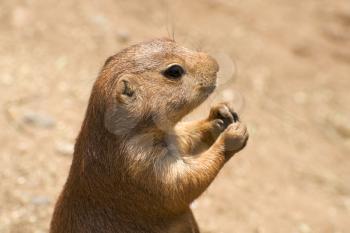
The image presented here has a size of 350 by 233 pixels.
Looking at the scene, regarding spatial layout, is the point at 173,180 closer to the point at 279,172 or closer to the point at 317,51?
the point at 279,172

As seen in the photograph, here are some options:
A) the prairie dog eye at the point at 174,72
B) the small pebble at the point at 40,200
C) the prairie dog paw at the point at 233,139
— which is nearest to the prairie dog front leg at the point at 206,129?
the prairie dog paw at the point at 233,139

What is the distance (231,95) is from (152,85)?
3689mm

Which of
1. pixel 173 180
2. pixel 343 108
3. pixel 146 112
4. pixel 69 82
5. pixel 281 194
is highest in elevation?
pixel 146 112

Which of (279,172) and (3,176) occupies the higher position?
(3,176)

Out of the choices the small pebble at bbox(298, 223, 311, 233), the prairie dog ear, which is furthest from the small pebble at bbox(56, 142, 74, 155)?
the prairie dog ear

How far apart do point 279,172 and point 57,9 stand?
121 inches

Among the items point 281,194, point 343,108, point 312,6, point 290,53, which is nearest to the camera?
point 281,194

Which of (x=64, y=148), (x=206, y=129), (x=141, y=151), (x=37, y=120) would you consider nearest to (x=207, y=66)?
(x=206, y=129)

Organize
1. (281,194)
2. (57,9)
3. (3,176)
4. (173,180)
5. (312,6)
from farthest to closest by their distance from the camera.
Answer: (312,6)
(57,9)
(281,194)
(3,176)
(173,180)

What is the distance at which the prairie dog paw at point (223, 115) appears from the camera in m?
4.18

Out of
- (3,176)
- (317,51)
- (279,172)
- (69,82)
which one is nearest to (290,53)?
(317,51)

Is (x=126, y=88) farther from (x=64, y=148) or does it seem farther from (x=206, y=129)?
(x=64, y=148)

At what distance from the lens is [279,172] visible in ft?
23.0

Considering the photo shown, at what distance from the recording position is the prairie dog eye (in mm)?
3972
